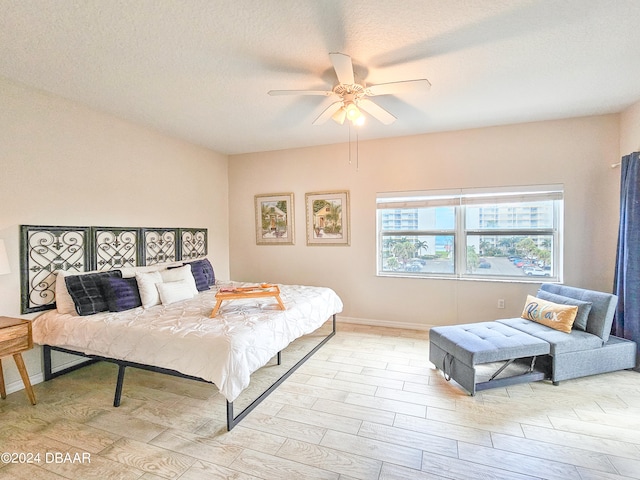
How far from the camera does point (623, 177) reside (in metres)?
3.19

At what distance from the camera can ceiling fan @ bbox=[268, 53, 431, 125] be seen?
6.84 feet

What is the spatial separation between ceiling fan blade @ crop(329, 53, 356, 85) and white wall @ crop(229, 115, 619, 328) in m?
2.22

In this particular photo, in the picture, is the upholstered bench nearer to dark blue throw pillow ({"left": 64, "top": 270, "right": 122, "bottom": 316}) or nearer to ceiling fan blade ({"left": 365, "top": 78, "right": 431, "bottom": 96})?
ceiling fan blade ({"left": 365, "top": 78, "right": 431, "bottom": 96})

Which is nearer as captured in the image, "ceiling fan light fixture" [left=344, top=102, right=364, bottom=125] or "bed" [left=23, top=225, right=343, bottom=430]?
"bed" [left=23, top=225, right=343, bottom=430]

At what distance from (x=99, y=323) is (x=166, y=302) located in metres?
0.67

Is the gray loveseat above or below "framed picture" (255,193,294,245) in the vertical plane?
below

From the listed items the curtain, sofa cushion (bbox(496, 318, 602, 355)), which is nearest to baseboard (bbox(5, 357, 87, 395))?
sofa cushion (bbox(496, 318, 602, 355))

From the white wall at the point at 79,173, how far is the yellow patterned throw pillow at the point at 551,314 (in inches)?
175

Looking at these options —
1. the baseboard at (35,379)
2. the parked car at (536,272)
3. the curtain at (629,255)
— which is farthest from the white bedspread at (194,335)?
the curtain at (629,255)

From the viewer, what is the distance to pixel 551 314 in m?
2.96

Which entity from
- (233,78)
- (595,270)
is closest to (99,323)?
(233,78)

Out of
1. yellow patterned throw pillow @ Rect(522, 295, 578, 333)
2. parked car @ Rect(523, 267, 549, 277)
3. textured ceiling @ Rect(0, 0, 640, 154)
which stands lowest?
yellow patterned throw pillow @ Rect(522, 295, 578, 333)

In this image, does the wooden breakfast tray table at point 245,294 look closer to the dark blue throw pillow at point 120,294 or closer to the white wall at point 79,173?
the dark blue throw pillow at point 120,294

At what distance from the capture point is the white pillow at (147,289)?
3.05 metres
